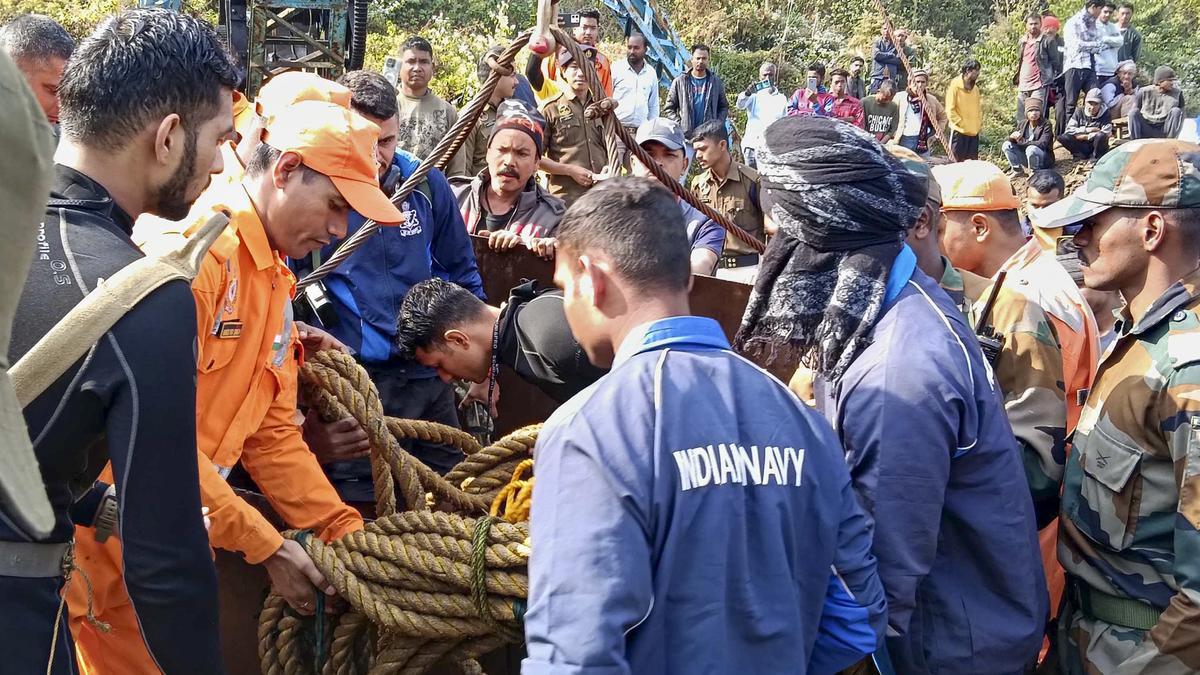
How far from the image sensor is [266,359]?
3010 mm

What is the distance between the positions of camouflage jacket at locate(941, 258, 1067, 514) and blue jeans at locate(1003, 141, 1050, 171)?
17.2 metres

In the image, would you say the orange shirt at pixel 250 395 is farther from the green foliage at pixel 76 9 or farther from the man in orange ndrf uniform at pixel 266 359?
the green foliage at pixel 76 9

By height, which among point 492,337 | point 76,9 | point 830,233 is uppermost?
point 830,233

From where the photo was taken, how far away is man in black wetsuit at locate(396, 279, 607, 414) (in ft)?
11.5

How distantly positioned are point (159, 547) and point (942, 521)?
63.6 inches

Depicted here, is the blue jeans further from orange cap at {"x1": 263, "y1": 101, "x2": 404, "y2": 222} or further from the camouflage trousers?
orange cap at {"x1": 263, "y1": 101, "x2": 404, "y2": 222}

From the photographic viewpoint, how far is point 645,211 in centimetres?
212

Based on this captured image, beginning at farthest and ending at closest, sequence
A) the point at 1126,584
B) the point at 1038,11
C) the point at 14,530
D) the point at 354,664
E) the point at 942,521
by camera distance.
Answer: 1. the point at 1038,11
2. the point at 354,664
3. the point at 1126,584
4. the point at 942,521
5. the point at 14,530

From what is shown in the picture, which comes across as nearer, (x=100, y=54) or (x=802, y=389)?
(x=100, y=54)

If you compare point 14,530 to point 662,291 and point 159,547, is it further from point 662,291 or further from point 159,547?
point 662,291

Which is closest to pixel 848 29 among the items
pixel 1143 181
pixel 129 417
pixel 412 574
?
pixel 1143 181

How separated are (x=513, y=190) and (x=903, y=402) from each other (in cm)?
326

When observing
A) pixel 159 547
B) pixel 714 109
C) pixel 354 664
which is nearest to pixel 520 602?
pixel 354 664

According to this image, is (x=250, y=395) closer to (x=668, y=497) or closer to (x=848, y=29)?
(x=668, y=497)
